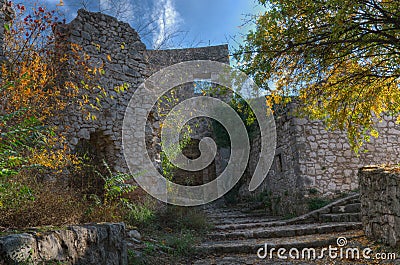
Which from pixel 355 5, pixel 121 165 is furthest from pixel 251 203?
pixel 355 5

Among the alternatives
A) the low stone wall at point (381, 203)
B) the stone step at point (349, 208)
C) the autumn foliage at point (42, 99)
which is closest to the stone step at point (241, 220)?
the stone step at point (349, 208)

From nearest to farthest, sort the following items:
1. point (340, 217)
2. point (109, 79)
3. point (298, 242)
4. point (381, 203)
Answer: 1. point (381, 203)
2. point (298, 242)
3. point (340, 217)
4. point (109, 79)

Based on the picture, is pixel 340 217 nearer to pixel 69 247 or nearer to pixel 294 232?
pixel 294 232

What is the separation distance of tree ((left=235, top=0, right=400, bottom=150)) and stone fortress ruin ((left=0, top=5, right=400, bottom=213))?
1.08 m

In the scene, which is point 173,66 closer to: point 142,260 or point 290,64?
point 290,64

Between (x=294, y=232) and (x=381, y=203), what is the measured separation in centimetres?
196

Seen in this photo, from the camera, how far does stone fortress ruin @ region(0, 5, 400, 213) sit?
21.7ft

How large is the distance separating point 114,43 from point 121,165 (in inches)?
104

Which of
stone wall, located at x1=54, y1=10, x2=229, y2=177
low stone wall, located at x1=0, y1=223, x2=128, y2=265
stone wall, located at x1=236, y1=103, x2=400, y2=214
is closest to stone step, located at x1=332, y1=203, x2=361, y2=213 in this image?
stone wall, located at x1=236, y1=103, x2=400, y2=214

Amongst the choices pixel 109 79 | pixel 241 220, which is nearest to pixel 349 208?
pixel 241 220

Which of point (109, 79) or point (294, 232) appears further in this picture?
point (109, 79)

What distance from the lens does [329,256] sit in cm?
434

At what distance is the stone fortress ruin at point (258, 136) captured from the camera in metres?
6.60

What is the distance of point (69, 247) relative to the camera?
250 cm
